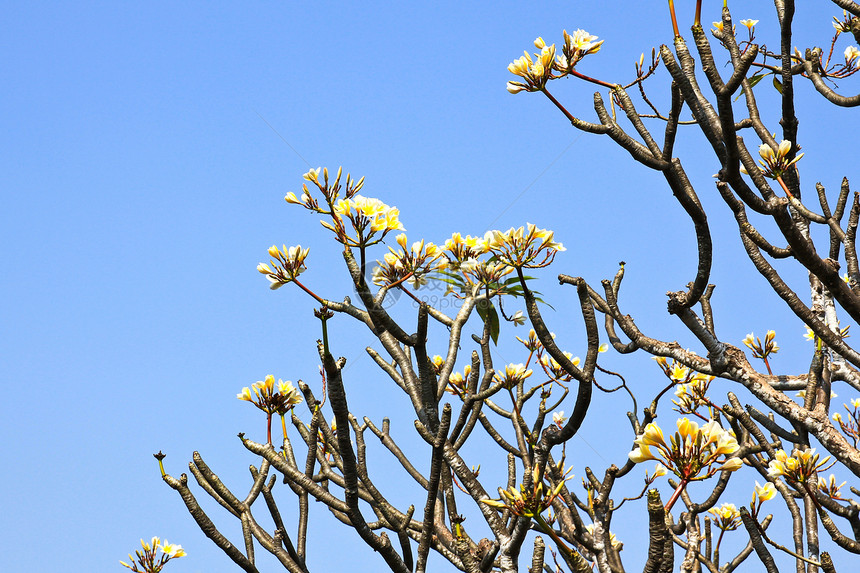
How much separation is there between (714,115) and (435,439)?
2311mm

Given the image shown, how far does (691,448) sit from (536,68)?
81.4 inches

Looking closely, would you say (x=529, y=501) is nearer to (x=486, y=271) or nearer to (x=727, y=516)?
(x=486, y=271)

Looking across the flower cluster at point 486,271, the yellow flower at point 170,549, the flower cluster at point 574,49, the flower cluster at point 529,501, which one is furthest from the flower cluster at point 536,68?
the yellow flower at point 170,549

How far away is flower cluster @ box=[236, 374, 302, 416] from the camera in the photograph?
3594 millimetres

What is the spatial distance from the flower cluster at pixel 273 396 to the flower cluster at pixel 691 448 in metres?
1.94

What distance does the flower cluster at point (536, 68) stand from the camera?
3.45 m

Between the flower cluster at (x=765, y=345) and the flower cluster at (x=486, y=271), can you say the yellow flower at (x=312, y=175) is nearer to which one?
Answer: the flower cluster at (x=486, y=271)

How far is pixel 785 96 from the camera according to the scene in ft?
16.3

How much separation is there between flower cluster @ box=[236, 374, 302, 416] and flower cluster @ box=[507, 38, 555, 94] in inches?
80.2

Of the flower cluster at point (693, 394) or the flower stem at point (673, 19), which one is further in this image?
the flower cluster at point (693, 394)

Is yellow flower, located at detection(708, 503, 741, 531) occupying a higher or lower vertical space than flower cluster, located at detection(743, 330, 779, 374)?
lower

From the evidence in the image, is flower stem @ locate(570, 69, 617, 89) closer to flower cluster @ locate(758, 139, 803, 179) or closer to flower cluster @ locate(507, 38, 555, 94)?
flower cluster @ locate(507, 38, 555, 94)

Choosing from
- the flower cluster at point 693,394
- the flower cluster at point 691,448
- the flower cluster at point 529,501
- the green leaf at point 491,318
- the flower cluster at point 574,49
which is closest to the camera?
the flower cluster at point 691,448

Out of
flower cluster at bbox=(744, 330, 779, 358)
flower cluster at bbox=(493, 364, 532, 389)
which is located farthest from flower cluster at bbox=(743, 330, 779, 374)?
flower cluster at bbox=(493, 364, 532, 389)
